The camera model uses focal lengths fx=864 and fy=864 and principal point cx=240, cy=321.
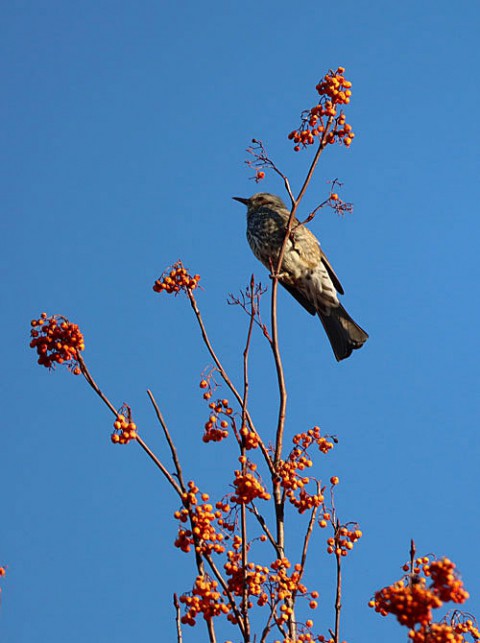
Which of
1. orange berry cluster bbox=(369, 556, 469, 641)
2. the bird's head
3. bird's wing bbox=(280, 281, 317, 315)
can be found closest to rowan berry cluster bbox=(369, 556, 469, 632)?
orange berry cluster bbox=(369, 556, 469, 641)

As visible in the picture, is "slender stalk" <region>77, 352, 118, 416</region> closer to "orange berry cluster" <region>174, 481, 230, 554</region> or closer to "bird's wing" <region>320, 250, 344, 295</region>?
"orange berry cluster" <region>174, 481, 230, 554</region>

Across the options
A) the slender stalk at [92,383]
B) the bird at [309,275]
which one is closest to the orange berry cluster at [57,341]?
the slender stalk at [92,383]

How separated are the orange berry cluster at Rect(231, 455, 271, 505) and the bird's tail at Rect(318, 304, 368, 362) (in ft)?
11.9

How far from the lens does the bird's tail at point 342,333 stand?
629cm

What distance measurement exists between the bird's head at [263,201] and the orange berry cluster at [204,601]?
497cm

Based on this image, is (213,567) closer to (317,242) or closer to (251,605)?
→ (251,605)

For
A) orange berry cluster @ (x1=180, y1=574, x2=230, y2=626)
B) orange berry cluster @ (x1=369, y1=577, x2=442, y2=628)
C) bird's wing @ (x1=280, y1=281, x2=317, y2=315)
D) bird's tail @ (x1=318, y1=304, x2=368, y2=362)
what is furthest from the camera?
bird's wing @ (x1=280, y1=281, x2=317, y2=315)

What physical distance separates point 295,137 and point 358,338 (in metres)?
3.05

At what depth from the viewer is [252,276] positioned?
3037mm

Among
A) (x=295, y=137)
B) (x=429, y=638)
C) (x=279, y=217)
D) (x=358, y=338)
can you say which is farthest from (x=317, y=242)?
(x=429, y=638)

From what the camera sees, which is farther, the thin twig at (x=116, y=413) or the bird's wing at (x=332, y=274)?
the bird's wing at (x=332, y=274)

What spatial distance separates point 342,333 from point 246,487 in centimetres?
385

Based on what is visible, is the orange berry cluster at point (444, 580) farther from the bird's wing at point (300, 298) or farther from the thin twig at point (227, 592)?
the bird's wing at point (300, 298)

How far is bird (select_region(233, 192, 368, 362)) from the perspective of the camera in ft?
20.8
